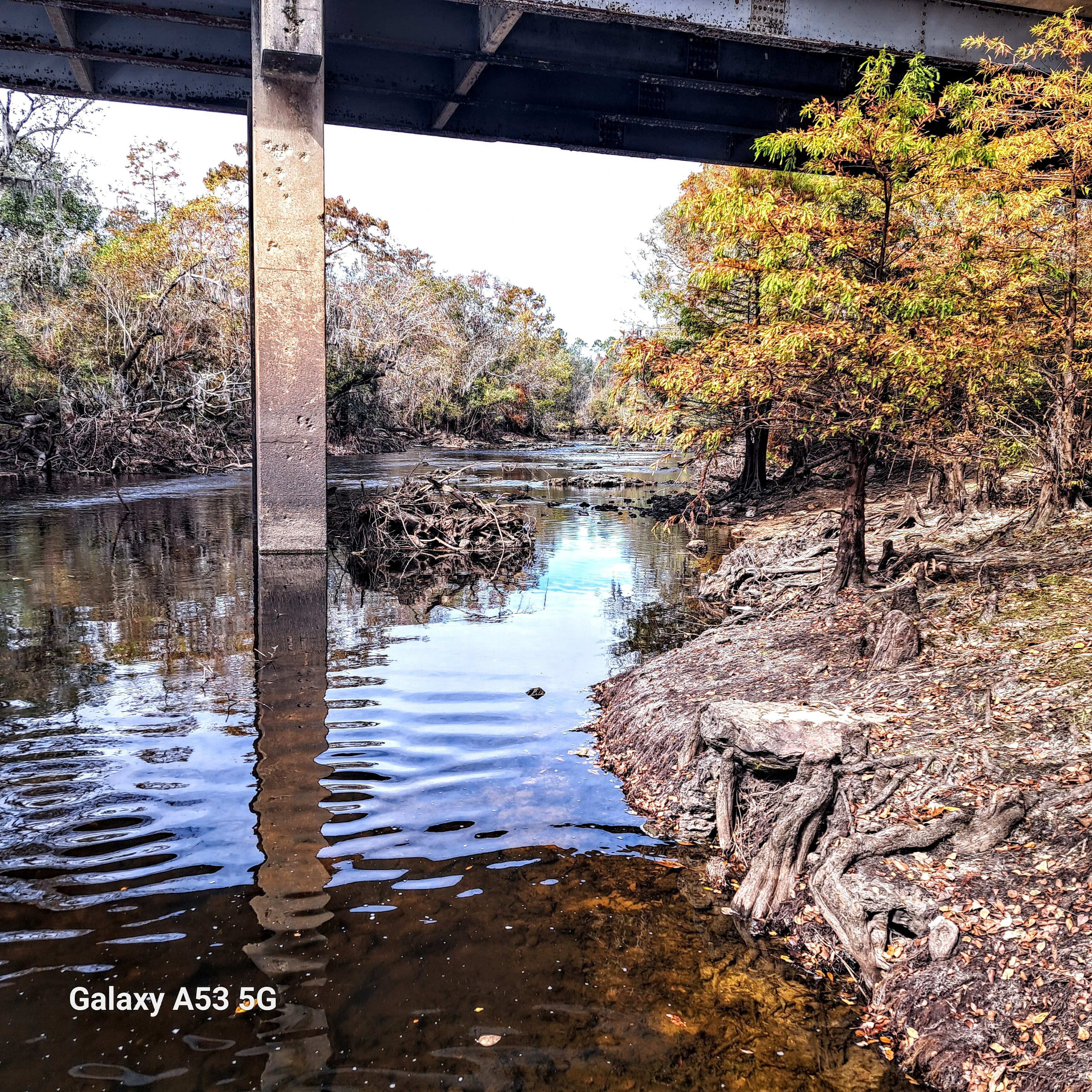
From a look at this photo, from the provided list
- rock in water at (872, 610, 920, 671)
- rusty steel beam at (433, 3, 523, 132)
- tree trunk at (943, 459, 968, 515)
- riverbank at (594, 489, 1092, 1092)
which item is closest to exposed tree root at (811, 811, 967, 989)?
riverbank at (594, 489, 1092, 1092)

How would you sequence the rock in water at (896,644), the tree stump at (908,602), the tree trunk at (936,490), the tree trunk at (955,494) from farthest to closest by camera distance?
the tree trunk at (936,490)
the tree trunk at (955,494)
the tree stump at (908,602)
the rock in water at (896,644)

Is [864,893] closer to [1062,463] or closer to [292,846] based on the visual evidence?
Answer: [292,846]

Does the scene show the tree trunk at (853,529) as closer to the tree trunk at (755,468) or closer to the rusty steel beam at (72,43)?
the rusty steel beam at (72,43)

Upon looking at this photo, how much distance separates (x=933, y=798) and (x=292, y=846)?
3.36m

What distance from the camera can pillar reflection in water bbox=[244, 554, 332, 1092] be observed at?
3.38m

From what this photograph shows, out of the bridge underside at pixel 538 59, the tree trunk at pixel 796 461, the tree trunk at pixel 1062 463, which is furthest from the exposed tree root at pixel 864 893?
the tree trunk at pixel 796 461

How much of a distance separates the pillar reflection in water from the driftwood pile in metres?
4.63

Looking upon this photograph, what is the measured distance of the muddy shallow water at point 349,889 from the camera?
337 cm

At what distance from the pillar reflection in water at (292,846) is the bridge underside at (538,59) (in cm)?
837

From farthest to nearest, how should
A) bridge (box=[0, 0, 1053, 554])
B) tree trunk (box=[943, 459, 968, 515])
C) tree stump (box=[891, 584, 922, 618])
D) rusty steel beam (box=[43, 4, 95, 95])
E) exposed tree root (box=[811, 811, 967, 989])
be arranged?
tree trunk (box=[943, 459, 968, 515]) → rusty steel beam (box=[43, 4, 95, 95]) → bridge (box=[0, 0, 1053, 554]) → tree stump (box=[891, 584, 922, 618]) → exposed tree root (box=[811, 811, 967, 989])

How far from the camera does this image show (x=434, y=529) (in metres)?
14.5

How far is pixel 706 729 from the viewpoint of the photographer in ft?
17.5

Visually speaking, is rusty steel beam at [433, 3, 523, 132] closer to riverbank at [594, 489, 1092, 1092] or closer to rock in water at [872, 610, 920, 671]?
riverbank at [594, 489, 1092, 1092]

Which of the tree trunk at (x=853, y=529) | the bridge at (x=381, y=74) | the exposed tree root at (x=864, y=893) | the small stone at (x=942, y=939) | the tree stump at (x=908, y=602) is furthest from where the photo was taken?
the bridge at (x=381, y=74)
